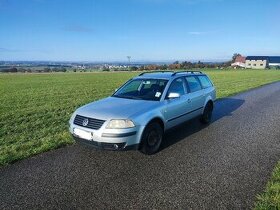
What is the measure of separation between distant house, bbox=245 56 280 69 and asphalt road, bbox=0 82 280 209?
454 feet

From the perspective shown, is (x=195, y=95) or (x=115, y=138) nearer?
(x=115, y=138)

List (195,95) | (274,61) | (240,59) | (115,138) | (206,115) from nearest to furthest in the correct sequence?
1. (115,138)
2. (195,95)
3. (206,115)
4. (240,59)
5. (274,61)

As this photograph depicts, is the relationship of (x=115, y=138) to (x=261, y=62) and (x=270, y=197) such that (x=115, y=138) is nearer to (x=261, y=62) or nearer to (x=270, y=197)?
(x=270, y=197)

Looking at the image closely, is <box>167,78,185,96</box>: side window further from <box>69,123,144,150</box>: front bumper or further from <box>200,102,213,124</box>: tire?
<box>69,123,144,150</box>: front bumper

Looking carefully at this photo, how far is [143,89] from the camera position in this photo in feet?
23.2

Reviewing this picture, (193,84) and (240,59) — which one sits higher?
(193,84)

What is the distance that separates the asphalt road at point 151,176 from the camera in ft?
13.3

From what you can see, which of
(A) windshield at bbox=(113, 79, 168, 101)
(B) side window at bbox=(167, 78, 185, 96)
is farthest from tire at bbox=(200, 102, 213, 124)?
(A) windshield at bbox=(113, 79, 168, 101)

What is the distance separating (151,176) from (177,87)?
290 centimetres

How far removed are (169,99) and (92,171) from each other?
250cm

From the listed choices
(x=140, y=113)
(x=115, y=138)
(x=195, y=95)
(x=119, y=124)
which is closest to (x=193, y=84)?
(x=195, y=95)

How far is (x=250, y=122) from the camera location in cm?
905

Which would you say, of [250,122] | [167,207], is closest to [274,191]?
[167,207]

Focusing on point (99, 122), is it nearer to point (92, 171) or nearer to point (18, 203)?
point (92, 171)
